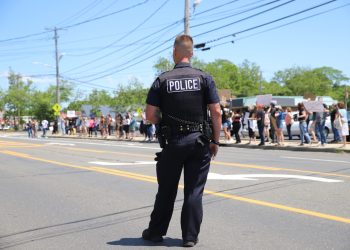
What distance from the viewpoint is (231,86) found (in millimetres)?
112688

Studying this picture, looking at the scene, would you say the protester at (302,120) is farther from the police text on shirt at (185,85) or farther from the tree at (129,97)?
the tree at (129,97)

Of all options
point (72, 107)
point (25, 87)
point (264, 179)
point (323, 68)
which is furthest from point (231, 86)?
point (264, 179)

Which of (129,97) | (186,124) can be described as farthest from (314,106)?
(129,97)

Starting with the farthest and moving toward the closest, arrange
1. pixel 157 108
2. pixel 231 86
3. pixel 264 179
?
1. pixel 231 86
2. pixel 264 179
3. pixel 157 108

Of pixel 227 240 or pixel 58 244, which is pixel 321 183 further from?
pixel 58 244

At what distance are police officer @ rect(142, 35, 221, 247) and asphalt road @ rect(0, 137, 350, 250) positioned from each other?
463 millimetres

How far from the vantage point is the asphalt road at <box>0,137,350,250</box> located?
498cm

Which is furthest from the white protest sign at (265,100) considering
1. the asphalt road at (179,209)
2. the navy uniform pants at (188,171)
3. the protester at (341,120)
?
the navy uniform pants at (188,171)

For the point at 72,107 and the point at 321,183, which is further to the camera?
the point at 72,107

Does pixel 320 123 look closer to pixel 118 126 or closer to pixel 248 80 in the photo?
pixel 118 126

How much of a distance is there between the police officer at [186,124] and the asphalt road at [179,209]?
46 centimetres

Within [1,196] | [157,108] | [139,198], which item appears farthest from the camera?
[1,196]

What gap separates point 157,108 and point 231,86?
109103mm

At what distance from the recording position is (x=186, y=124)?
4641 mm
